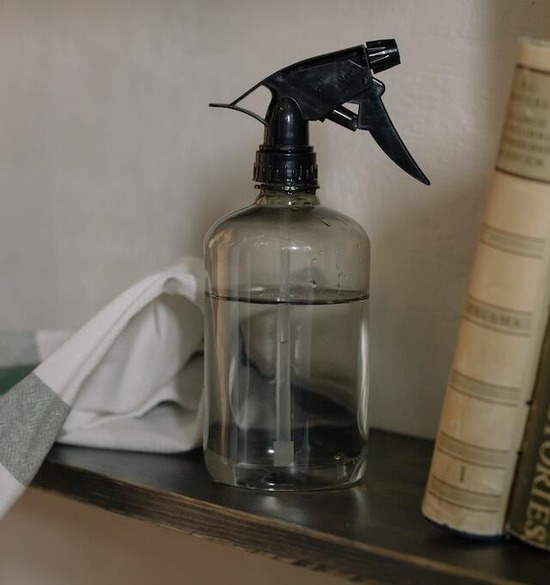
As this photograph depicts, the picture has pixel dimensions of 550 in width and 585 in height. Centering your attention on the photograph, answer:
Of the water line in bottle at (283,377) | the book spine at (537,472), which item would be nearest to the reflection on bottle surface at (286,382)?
the water line in bottle at (283,377)

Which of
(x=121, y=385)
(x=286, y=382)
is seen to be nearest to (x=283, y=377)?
(x=286, y=382)

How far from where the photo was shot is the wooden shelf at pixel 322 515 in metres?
0.34

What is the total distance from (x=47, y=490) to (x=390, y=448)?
172 millimetres

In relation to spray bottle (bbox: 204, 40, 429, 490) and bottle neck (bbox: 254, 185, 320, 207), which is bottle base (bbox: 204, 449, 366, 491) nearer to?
spray bottle (bbox: 204, 40, 429, 490)

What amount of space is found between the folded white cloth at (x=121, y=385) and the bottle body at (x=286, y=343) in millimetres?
40

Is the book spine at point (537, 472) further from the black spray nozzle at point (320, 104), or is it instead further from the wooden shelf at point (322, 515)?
the black spray nozzle at point (320, 104)

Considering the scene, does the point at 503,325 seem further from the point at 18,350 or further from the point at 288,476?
the point at 18,350

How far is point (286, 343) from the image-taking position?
1.48ft

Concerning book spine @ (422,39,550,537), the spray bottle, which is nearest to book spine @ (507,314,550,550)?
book spine @ (422,39,550,537)

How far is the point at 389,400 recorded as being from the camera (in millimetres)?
528

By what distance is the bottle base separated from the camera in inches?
17.0

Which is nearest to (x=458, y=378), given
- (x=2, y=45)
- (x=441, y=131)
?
(x=441, y=131)

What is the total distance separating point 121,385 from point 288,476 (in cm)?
12

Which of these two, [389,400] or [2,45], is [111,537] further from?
[2,45]
